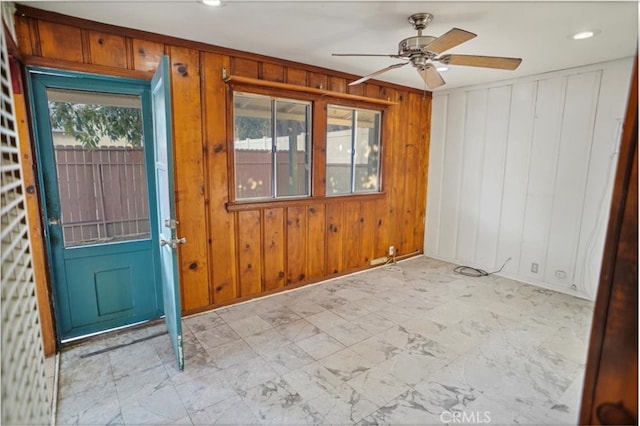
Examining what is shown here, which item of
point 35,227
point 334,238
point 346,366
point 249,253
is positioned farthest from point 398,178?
point 35,227

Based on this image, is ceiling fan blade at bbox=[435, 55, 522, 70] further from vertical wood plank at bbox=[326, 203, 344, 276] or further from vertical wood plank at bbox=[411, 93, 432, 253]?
vertical wood plank at bbox=[411, 93, 432, 253]

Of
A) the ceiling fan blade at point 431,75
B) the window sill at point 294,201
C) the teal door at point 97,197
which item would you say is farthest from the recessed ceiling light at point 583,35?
the teal door at point 97,197

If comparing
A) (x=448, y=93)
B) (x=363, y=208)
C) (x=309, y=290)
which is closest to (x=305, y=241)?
(x=309, y=290)

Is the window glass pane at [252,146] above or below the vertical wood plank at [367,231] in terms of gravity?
above

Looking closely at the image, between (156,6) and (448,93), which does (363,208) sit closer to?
(448,93)

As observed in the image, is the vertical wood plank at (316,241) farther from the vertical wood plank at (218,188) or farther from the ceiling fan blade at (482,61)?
the ceiling fan blade at (482,61)

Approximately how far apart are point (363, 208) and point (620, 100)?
110 inches

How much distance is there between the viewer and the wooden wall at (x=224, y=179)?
254 cm

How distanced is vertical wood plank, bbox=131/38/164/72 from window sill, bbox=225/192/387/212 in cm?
132

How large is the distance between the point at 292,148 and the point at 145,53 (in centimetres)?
158

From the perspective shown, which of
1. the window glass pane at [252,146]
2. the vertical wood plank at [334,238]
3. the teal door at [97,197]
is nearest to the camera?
the teal door at [97,197]

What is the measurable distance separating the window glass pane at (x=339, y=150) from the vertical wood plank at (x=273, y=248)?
0.78 m

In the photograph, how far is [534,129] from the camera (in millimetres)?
3951

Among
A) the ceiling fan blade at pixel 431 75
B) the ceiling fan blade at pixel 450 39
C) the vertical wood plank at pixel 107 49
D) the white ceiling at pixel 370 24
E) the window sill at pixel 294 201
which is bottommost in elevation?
the window sill at pixel 294 201
